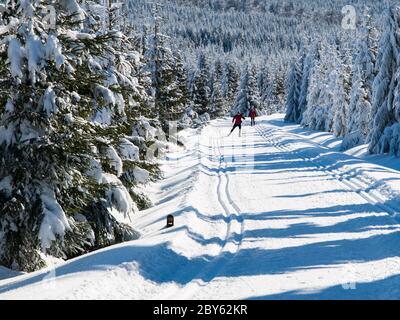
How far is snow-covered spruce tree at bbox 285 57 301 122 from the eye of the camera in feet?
241

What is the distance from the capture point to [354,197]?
46.4 feet

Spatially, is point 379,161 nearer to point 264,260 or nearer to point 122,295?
point 264,260

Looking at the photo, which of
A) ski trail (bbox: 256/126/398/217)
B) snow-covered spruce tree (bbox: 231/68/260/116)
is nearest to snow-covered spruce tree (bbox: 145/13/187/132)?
ski trail (bbox: 256/126/398/217)

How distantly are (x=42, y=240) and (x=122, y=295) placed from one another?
264 centimetres

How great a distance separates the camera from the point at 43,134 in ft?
31.9

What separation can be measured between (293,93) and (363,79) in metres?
34.4

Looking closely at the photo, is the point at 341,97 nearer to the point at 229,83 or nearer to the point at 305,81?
the point at 305,81

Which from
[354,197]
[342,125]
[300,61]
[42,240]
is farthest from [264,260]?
[300,61]

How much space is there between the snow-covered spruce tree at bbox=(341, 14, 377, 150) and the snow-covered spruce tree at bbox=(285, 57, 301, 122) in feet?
104

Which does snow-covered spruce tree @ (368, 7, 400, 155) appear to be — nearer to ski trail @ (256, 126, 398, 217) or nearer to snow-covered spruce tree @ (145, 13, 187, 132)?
ski trail @ (256, 126, 398, 217)

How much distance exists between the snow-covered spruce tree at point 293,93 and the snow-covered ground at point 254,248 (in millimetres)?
56542

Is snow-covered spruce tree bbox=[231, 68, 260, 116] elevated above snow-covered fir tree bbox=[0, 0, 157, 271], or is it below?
below

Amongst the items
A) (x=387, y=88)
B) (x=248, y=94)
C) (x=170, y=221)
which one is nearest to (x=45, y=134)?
(x=170, y=221)

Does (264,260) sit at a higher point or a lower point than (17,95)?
lower
